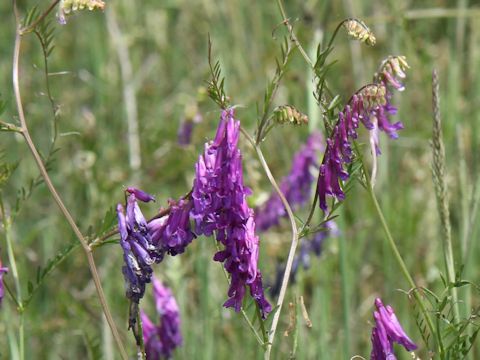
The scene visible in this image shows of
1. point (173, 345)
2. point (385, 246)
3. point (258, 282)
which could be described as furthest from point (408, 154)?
point (258, 282)

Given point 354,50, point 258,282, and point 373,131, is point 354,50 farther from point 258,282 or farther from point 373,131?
point 258,282

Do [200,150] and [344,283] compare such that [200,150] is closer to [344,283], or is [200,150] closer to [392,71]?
[344,283]

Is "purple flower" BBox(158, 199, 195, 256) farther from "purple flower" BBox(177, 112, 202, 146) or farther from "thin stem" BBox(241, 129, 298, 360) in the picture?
"purple flower" BBox(177, 112, 202, 146)

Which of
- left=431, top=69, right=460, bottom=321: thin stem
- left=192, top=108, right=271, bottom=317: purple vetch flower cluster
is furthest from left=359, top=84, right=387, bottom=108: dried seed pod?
left=431, top=69, right=460, bottom=321: thin stem

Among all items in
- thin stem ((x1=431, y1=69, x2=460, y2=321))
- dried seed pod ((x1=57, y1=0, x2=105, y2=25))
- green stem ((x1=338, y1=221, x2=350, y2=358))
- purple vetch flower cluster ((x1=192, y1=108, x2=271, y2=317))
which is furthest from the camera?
green stem ((x1=338, y1=221, x2=350, y2=358))

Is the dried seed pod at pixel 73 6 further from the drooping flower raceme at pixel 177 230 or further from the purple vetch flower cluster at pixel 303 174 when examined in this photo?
the purple vetch flower cluster at pixel 303 174

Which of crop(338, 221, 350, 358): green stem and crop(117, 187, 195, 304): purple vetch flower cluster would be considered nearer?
crop(117, 187, 195, 304): purple vetch flower cluster

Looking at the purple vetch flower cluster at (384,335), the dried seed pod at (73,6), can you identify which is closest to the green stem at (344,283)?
the purple vetch flower cluster at (384,335)
